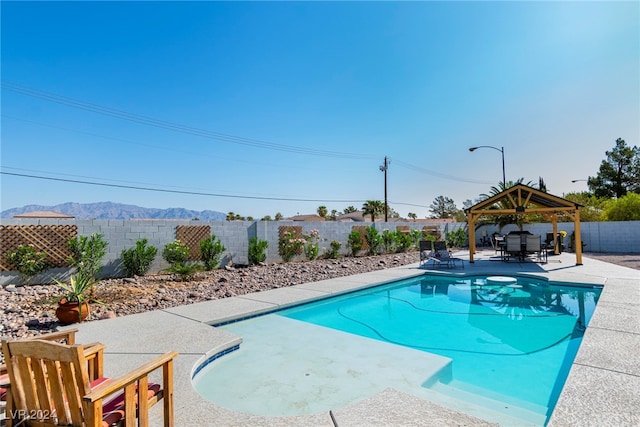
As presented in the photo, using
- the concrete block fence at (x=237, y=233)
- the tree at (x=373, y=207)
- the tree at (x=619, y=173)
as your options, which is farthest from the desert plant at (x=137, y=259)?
the tree at (x=619, y=173)

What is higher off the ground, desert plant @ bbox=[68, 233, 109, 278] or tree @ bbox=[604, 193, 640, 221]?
tree @ bbox=[604, 193, 640, 221]

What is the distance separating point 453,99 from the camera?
15211 millimetres

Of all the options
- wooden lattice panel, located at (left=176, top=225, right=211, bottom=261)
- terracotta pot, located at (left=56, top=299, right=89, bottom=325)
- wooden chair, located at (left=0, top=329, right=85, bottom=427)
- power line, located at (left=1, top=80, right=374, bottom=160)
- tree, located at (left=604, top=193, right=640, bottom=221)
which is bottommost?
terracotta pot, located at (left=56, top=299, right=89, bottom=325)

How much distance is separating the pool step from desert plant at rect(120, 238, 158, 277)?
958cm

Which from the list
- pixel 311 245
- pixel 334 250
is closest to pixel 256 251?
pixel 311 245

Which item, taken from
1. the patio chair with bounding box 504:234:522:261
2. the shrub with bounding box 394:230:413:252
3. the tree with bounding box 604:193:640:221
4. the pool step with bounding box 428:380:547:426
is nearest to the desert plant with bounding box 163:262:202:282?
the pool step with bounding box 428:380:547:426

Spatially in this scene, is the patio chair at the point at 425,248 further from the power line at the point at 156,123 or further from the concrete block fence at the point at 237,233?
the power line at the point at 156,123

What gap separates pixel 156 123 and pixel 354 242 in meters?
17.7

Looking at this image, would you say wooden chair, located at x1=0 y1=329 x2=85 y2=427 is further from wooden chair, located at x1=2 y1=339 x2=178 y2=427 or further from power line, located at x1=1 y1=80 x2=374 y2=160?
power line, located at x1=1 y1=80 x2=374 y2=160

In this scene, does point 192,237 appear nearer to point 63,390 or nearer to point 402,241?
point 63,390

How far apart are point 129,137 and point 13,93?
8497mm

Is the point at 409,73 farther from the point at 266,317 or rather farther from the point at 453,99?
the point at 266,317

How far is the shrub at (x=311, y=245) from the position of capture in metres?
15.2

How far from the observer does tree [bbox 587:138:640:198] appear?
101ft
